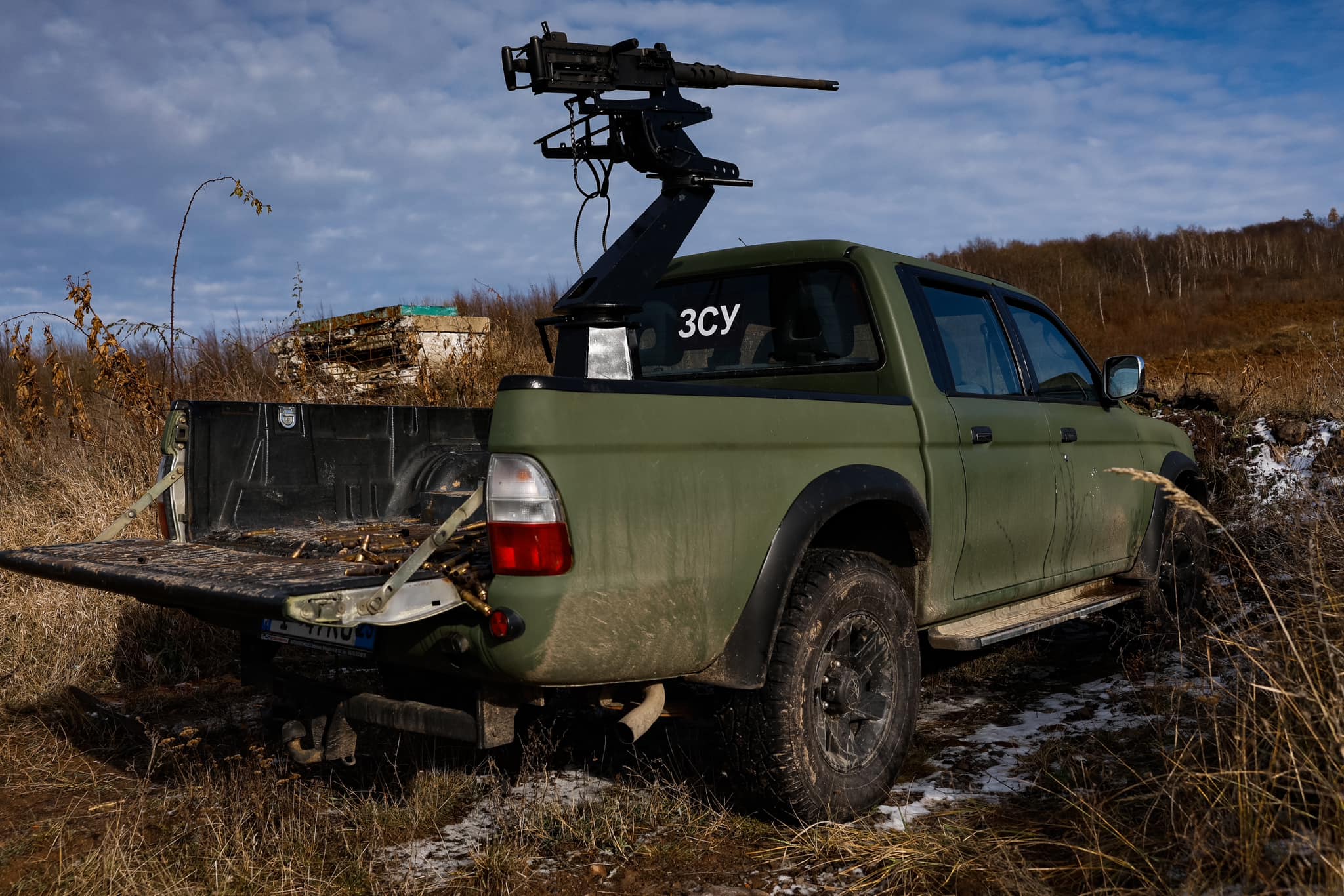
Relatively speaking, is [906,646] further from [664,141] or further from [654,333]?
[664,141]

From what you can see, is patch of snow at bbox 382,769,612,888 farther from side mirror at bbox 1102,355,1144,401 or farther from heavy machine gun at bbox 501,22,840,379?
side mirror at bbox 1102,355,1144,401

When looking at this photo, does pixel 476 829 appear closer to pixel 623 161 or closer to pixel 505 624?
pixel 505 624

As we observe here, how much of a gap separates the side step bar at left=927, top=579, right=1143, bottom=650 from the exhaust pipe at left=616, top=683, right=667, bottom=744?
118 centimetres

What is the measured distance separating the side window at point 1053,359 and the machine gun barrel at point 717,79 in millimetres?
1637

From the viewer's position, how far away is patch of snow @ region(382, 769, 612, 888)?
3002 millimetres

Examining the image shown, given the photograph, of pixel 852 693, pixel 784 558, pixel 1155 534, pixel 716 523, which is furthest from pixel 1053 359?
pixel 716 523

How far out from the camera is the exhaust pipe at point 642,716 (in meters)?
2.74

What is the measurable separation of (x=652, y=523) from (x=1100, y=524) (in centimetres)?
295

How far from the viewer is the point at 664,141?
4250 millimetres

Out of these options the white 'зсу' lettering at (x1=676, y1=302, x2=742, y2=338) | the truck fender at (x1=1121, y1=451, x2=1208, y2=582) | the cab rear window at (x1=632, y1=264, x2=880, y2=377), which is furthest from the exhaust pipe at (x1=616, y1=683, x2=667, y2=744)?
the truck fender at (x1=1121, y1=451, x2=1208, y2=582)

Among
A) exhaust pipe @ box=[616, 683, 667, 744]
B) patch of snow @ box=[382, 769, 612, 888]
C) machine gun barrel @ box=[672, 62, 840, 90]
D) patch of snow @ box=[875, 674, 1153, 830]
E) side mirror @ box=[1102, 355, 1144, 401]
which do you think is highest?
machine gun barrel @ box=[672, 62, 840, 90]

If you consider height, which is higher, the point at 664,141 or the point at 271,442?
the point at 664,141

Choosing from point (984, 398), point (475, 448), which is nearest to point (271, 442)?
point (475, 448)

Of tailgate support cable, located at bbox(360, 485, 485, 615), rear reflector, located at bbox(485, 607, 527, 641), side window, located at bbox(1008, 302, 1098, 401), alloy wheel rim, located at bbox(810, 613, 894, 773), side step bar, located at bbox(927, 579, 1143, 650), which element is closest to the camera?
tailgate support cable, located at bbox(360, 485, 485, 615)
